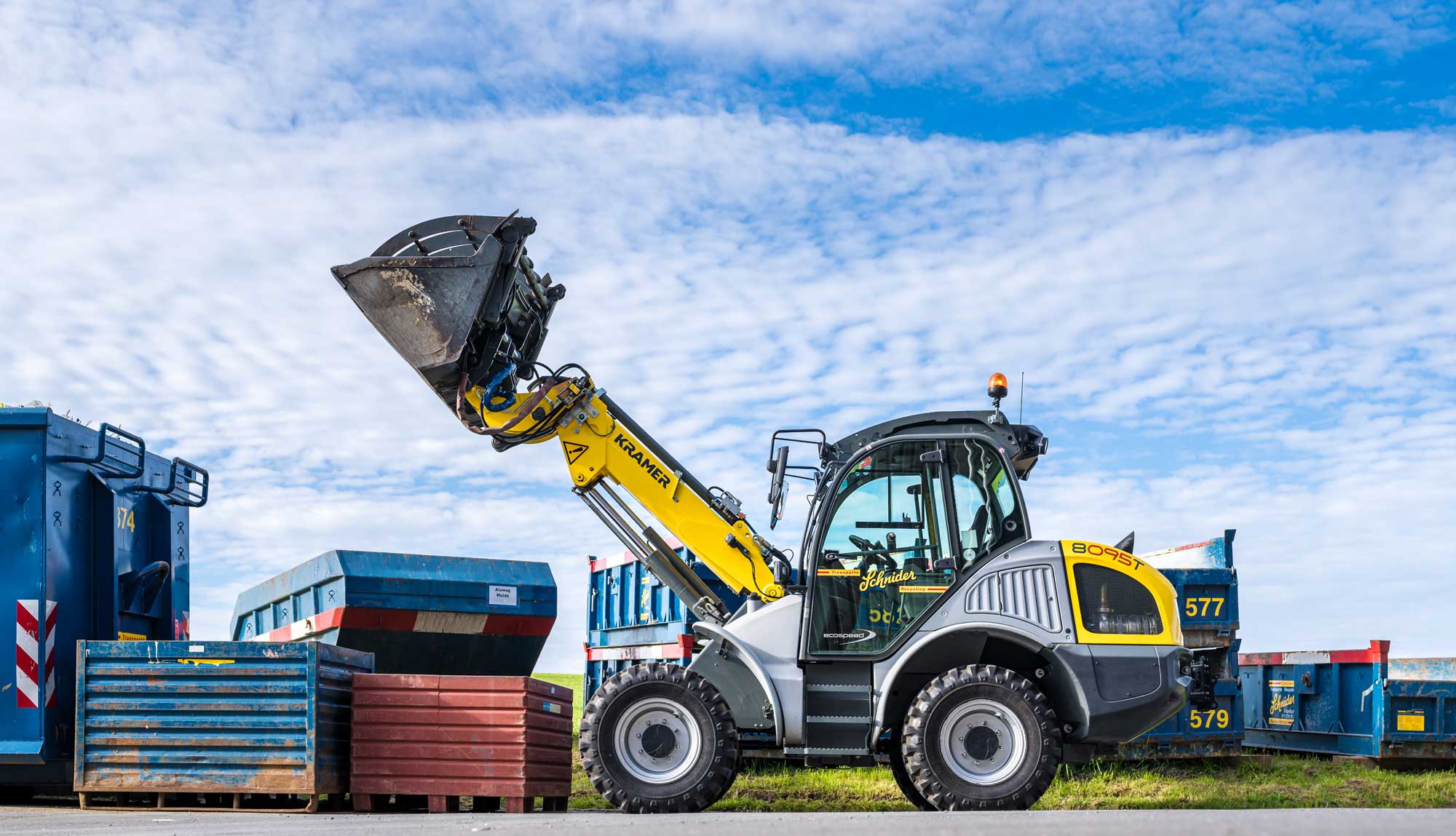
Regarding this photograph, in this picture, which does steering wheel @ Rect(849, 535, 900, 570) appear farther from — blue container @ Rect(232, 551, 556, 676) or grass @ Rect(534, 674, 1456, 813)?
blue container @ Rect(232, 551, 556, 676)

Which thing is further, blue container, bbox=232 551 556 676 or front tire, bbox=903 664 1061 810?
blue container, bbox=232 551 556 676

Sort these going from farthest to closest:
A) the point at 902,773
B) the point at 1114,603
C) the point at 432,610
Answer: the point at 432,610 < the point at 902,773 < the point at 1114,603

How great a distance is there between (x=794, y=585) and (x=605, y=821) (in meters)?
2.40

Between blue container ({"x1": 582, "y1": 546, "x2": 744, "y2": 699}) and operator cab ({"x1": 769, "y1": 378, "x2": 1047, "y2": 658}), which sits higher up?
operator cab ({"x1": 769, "y1": 378, "x2": 1047, "y2": 658})

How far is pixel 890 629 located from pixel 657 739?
1.81 metres

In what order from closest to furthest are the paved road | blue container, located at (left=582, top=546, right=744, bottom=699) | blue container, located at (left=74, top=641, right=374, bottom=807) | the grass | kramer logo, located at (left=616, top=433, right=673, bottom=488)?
1. the paved road
2. blue container, located at (left=74, top=641, right=374, bottom=807)
3. kramer logo, located at (left=616, top=433, right=673, bottom=488)
4. the grass
5. blue container, located at (left=582, top=546, right=744, bottom=699)

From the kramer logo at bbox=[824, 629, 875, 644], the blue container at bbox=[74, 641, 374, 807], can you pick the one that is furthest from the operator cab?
the blue container at bbox=[74, 641, 374, 807]

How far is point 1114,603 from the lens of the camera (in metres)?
9.57

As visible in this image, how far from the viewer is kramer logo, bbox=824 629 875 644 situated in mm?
9453

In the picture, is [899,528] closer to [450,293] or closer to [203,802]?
[450,293]

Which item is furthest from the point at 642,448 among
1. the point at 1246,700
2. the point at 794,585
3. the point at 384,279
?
the point at 1246,700

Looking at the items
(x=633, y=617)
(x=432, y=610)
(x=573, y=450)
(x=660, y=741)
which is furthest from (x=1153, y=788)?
(x=432, y=610)

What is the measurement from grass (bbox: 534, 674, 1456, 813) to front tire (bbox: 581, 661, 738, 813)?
1270 millimetres

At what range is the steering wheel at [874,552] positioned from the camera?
9586 mm
